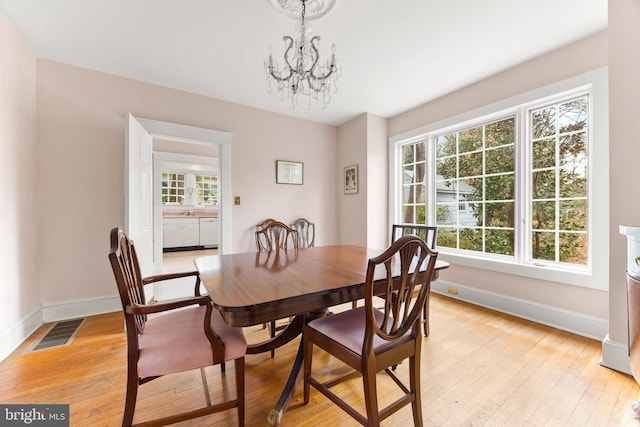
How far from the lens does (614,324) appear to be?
176 cm

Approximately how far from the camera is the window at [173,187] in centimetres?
641

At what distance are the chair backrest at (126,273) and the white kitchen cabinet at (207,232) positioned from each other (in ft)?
17.8

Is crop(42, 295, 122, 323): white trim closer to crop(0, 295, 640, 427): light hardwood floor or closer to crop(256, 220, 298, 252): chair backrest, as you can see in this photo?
crop(0, 295, 640, 427): light hardwood floor

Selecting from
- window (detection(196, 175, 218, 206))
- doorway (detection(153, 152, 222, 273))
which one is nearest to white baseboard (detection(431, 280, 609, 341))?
doorway (detection(153, 152, 222, 273))

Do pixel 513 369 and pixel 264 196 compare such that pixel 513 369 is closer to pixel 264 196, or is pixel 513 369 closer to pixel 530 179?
pixel 530 179

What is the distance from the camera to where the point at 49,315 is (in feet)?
8.15

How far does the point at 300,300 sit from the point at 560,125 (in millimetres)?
2927

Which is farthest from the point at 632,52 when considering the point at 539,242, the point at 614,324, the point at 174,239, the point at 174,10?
the point at 174,239

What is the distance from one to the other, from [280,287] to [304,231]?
2.85 m

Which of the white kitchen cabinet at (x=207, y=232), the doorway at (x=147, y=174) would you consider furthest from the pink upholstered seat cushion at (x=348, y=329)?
the white kitchen cabinet at (x=207, y=232)

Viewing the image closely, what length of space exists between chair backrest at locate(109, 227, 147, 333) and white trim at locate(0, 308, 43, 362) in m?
1.40

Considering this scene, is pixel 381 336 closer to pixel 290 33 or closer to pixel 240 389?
pixel 240 389

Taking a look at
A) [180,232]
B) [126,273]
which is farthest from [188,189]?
[126,273]

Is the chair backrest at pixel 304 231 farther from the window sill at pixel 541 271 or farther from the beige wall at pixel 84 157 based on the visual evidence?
the window sill at pixel 541 271
